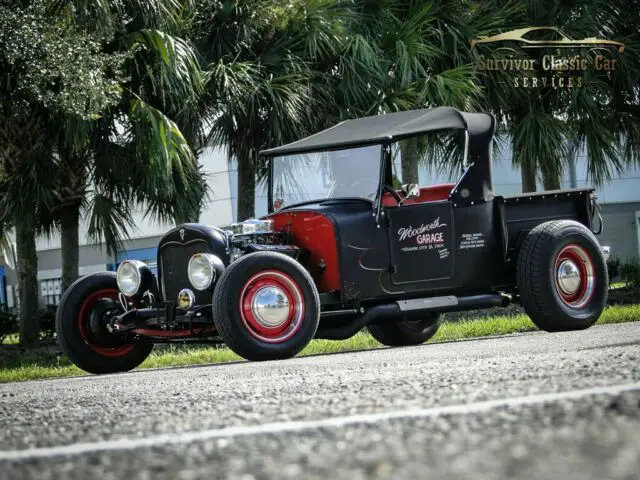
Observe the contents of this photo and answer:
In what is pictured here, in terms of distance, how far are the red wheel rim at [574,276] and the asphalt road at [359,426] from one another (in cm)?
306

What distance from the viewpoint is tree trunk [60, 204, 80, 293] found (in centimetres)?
1536

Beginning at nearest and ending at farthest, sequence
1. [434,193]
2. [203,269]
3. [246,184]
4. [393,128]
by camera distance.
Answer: [203,269], [393,128], [434,193], [246,184]

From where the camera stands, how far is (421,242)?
8.62 meters

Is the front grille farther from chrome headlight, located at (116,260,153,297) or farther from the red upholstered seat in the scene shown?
the red upholstered seat

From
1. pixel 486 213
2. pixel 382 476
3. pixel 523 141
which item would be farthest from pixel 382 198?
pixel 523 141

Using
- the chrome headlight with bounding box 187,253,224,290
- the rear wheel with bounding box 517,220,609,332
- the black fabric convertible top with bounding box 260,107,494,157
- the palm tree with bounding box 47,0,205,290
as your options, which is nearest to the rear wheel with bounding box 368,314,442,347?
the rear wheel with bounding box 517,220,609,332

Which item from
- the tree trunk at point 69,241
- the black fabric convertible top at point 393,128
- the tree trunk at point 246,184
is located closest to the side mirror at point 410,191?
the black fabric convertible top at point 393,128

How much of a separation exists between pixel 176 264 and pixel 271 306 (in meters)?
1.22

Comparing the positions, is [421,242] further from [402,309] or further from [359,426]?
[359,426]

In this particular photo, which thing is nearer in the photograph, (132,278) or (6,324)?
(132,278)

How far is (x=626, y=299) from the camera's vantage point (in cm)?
1623

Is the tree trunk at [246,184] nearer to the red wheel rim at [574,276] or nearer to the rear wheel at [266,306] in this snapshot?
the red wheel rim at [574,276]

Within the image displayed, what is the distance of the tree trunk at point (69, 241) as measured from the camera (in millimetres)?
15359

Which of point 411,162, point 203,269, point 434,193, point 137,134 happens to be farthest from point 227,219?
point 203,269
